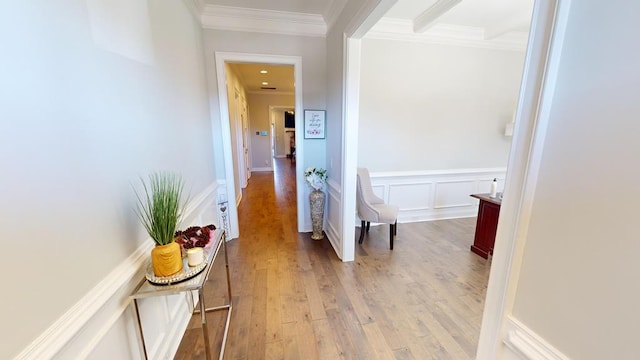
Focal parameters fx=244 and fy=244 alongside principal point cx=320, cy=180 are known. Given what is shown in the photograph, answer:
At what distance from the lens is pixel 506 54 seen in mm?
3701

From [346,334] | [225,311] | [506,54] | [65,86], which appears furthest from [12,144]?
[506,54]

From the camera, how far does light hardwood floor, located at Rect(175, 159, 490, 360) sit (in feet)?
5.48

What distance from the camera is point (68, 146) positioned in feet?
2.72

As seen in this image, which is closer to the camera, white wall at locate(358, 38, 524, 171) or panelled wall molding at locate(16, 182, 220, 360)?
panelled wall molding at locate(16, 182, 220, 360)

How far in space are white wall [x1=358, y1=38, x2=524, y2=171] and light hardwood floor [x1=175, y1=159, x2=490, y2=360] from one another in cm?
120

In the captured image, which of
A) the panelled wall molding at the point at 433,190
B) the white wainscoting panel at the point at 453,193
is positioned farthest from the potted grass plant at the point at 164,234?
the white wainscoting panel at the point at 453,193

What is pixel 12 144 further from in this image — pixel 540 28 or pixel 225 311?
pixel 225 311

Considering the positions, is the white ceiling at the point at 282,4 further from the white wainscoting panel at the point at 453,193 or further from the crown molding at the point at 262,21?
the white wainscoting panel at the point at 453,193

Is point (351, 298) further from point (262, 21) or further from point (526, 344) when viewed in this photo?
point (262, 21)

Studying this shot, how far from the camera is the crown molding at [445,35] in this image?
10.7 feet

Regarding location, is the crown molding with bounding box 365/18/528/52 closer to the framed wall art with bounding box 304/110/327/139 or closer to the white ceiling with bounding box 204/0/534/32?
the white ceiling with bounding box 204/0/534/32

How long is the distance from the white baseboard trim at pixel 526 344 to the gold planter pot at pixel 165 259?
135 cm

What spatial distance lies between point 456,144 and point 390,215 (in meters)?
1.82

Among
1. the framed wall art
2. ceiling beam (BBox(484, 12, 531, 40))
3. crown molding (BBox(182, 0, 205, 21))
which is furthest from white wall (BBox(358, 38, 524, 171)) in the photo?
crown molding (BBox(182, 0, 205, 21))
